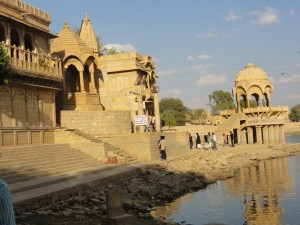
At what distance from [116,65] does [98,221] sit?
939 inches

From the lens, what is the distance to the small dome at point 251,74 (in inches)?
2010

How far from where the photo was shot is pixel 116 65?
109 ft

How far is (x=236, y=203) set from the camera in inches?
616

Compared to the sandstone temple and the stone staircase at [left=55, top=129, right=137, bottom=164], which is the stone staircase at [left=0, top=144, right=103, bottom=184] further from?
the sandstone temple

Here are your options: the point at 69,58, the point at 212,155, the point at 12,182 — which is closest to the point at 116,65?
the point at 69,58

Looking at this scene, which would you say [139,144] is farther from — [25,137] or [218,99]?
[218,99]

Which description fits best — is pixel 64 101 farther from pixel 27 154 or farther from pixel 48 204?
pixel 48 204

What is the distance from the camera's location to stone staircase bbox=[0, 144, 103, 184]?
1574cm

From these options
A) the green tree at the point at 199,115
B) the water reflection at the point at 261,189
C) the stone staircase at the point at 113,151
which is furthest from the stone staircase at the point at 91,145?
the green tree at the point at 199,115

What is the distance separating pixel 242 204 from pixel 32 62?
13158 millimetres

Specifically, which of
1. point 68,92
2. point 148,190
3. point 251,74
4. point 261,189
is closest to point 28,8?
point 68,92

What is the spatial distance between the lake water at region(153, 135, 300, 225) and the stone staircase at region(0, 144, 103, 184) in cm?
537

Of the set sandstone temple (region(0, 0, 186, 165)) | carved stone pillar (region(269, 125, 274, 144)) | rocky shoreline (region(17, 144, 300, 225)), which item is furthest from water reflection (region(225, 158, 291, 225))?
carved stone pillar (region(269, 125, 274, 144))

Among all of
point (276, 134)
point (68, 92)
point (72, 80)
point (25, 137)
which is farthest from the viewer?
point (276, 134)
